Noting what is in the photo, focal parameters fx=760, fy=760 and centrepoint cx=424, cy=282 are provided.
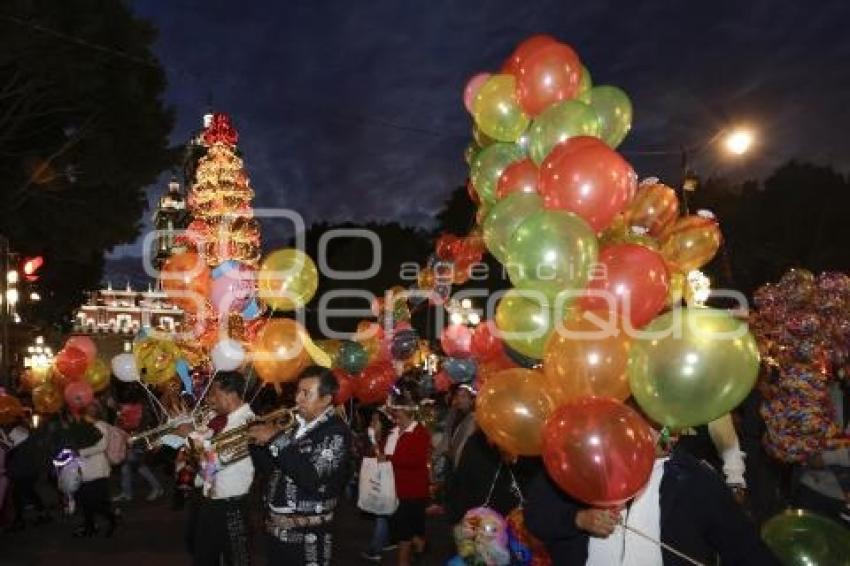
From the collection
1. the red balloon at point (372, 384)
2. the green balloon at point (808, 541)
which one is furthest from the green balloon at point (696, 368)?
the red balloon at point (372, 384)

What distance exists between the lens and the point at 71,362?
316 inches

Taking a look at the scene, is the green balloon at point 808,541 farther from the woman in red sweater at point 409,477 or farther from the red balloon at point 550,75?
the woman in red sweater at point 409,477

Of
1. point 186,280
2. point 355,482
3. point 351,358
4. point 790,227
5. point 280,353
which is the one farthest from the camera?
point 790,227

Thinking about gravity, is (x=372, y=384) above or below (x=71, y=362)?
below

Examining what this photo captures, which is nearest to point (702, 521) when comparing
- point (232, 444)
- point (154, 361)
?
point (232, 444)

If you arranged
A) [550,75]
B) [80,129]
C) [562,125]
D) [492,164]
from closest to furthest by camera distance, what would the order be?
[562,125]
[550,75]
[492,164]
[80,129]

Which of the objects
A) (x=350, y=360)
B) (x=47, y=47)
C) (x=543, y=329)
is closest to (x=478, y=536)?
(x=543, y=329)

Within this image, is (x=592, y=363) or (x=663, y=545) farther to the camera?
(x=592, y=363)

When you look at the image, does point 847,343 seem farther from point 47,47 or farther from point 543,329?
point 47,47

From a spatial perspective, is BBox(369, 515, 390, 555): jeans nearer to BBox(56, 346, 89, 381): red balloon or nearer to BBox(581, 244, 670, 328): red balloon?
BBox(56, 346, 89, 381): red balloon

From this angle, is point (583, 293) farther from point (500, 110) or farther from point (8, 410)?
point (8, 410)

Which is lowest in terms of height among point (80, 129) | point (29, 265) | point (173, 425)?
point (173, 425)

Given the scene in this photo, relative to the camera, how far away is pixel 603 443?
2.90m

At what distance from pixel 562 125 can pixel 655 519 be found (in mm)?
2387
